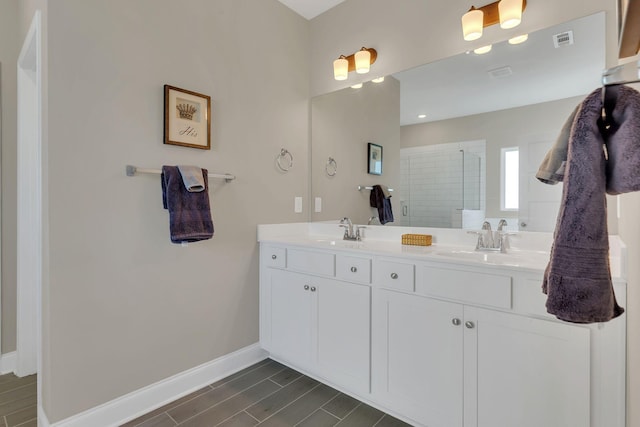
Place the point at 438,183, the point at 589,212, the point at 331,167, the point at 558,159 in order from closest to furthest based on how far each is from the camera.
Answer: the point at 589,212 → the point at 558,159 → the point at 438,183 → the point at 331,167

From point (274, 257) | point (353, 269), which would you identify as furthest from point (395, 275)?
point (274, 257)

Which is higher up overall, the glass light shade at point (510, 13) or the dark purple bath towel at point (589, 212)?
the glass light shade at point (510, 13)

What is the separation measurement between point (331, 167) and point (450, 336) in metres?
1.60

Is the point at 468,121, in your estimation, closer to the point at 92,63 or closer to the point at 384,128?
the point at 384,128

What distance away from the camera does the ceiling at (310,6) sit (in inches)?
97.6

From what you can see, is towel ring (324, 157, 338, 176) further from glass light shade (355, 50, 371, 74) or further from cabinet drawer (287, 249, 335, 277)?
cabinet drawer (287, 249, 335, 277)

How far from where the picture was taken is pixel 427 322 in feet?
4.94

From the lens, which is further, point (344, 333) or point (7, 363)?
point (7, 363)

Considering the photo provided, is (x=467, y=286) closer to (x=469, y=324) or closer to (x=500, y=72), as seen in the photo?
(x=469, y=324)

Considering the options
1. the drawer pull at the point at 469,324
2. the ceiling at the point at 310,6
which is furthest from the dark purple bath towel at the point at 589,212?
the ceiling at the point at 310,6

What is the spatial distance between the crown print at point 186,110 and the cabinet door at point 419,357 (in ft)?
4.98

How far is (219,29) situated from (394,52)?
1188 millimetres

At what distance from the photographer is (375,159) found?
239 cm

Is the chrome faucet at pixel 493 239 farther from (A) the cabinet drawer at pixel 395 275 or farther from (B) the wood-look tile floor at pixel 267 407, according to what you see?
(B) the wood-look tile floor at pixel 267 407
